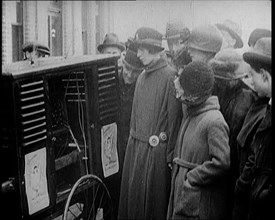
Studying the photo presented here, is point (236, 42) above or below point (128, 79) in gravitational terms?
above

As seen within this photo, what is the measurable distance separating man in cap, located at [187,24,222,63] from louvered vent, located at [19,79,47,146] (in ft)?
3.63

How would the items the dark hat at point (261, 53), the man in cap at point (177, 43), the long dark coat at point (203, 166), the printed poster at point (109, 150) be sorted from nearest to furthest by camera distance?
the dark hat at point (261, 53) < the long dark coat at point (203, 166) < the man in cap at point (177, 43) < the printed poster at point (109, 150)

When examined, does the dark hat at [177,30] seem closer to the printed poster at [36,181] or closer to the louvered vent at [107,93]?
the louvered vent at [107,93]

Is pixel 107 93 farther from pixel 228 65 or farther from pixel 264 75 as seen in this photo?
pixel 264 75

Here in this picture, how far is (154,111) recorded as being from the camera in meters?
3.23

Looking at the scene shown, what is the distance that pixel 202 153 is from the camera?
9.00ft

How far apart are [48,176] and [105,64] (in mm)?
1073

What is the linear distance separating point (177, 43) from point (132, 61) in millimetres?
401

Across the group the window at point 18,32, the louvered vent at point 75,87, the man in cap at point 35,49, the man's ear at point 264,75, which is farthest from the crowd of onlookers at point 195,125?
the window at point 18,32

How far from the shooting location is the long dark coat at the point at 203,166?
8.80ft

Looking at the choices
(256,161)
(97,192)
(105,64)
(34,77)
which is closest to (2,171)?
(34,77)

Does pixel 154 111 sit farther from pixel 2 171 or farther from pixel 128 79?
pixel 2 171

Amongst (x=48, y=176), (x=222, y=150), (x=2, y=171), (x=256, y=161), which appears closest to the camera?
(x=256, y=161)

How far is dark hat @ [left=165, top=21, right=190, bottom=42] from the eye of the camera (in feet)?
10.1
